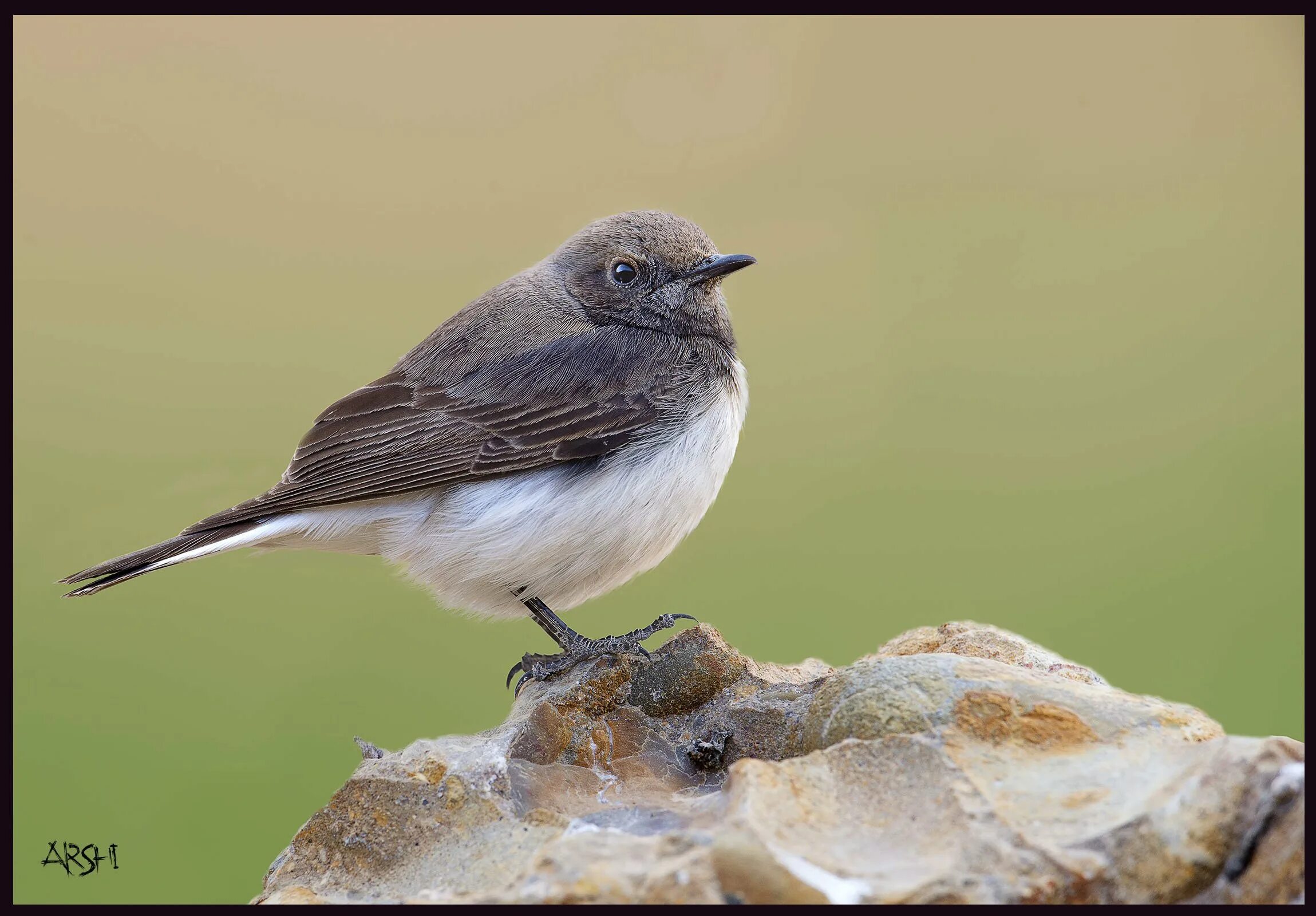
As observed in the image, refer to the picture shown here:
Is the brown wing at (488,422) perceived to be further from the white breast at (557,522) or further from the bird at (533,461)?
the white breast at (557,522)

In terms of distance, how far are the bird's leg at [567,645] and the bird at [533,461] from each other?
12 mm

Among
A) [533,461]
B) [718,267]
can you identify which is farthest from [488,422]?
[718,267]

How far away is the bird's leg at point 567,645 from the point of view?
5234 millimetres

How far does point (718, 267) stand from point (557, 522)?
1743 mm

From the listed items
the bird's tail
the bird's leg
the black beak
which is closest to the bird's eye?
the black beak

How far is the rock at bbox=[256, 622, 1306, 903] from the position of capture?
281 cm

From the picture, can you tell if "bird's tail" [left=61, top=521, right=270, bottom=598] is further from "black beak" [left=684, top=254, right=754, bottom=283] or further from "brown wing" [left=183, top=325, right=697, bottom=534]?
"black beak" [left=684, top=254, right=754, bottom=283]

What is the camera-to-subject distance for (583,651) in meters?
5.36

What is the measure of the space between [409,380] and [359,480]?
2.46 feet

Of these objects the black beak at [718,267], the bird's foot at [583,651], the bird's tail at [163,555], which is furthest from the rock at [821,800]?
the black beak at [718,267]

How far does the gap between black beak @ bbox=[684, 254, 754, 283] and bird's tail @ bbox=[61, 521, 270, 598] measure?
265 centimetres

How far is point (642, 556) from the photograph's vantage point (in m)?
5.68
